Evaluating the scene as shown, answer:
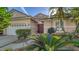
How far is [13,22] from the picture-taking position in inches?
142

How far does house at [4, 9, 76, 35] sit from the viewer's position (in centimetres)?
360

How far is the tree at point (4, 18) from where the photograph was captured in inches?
142

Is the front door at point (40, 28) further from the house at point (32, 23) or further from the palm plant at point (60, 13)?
the palm plant at point (60, 13)

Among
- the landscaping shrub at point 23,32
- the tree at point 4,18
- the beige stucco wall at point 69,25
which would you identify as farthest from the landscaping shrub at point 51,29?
the tree at point 4,18

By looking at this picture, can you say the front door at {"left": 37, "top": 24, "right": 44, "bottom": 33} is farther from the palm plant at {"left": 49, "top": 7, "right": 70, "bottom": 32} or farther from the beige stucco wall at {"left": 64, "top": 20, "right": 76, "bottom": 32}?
the beige stucco wall at {"left": 64, "top": 20, "right": 76, "bottom": 32}

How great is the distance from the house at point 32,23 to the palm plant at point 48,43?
146 millimetres

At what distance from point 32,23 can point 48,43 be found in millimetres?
418

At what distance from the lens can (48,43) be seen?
11.8 ft

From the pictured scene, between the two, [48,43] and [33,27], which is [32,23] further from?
[48,43]
